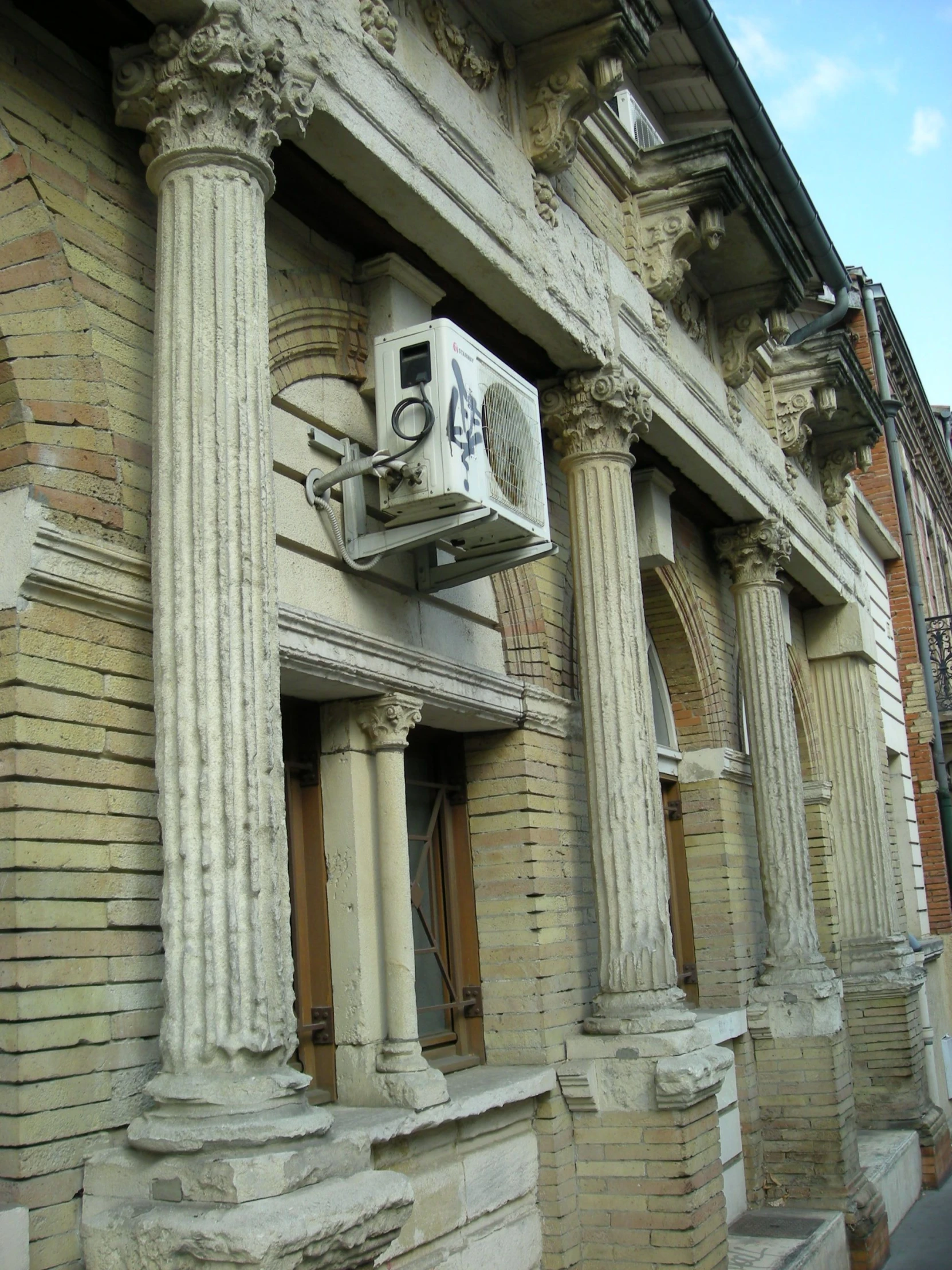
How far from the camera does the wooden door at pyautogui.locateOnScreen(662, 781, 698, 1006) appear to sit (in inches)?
375

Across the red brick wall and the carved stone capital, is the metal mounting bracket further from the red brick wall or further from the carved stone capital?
the red brick wall

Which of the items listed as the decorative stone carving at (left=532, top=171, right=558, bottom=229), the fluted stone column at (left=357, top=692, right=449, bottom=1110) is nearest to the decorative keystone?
the fluted stone column at (left=357, top=692, right=449, bottom=1110)

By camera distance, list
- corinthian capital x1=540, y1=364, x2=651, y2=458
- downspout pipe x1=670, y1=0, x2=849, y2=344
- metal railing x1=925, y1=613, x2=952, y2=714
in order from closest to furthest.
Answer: corinthian capital x1=540, y1=364, x2=651, y2=458 < downspout pipe x1=670, y1=0, x2=849, y2=344 < metal railing x1=925, y1=613, x2=952, y2=714

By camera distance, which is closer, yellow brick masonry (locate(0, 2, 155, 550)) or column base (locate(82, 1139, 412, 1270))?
column base (locate(82, 1139, 412, 1270))

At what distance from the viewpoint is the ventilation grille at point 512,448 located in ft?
18.9

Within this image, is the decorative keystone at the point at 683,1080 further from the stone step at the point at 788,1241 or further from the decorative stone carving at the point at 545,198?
the decorative stone carving at the point at 545,198

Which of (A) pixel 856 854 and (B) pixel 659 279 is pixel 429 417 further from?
(A) pixel 856 854

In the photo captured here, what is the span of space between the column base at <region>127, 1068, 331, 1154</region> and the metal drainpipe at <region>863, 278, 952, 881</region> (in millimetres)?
14752

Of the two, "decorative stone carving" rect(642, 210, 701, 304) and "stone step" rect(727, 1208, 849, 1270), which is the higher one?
"decorative stone carving" rect(642, 210, 701, 304)

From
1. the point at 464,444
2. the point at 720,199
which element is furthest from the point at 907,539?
the point at 464,444

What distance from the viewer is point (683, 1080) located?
6.30 meters

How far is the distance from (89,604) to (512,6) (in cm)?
404

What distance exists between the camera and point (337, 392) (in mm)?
5758

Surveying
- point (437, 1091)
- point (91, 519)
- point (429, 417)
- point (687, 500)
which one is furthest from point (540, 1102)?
point (687, 500)
